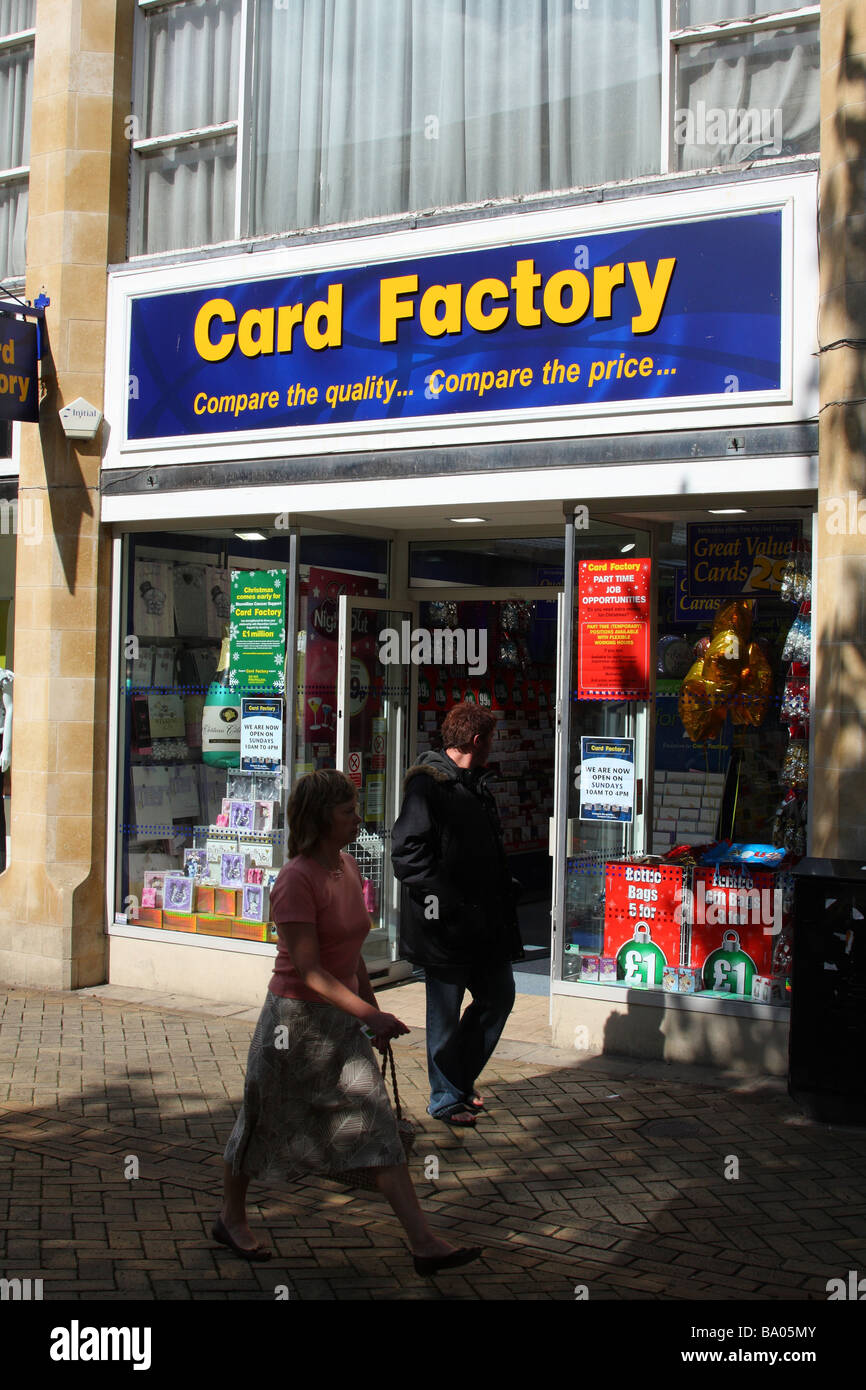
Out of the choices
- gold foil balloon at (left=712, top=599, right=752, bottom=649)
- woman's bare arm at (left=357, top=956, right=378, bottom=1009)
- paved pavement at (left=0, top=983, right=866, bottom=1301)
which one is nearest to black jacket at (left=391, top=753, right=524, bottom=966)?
paved pavement at (left=0, top=983, right=866, bottom=1301)

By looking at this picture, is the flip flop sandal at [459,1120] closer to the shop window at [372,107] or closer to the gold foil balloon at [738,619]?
the gold foil balloon at [738,619]

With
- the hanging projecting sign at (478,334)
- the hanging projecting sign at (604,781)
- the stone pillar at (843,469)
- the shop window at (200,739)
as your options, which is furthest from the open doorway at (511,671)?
the stone pillar at (843,469)

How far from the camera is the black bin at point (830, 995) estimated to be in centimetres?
604

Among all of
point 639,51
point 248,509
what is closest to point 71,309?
point 248,509

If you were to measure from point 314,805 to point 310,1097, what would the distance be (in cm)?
96

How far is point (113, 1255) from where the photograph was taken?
15.6 feet

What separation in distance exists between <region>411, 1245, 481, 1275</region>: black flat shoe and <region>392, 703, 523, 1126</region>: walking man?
172cm

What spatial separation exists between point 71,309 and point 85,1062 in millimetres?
4952

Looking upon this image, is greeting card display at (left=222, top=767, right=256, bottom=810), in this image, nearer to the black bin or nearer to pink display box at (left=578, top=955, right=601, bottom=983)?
pink display box at (left=578, top=955, right=601, bottom=983)

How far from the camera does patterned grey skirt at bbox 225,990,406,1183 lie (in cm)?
449

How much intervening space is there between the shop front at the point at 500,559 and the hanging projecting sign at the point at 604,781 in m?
0.01

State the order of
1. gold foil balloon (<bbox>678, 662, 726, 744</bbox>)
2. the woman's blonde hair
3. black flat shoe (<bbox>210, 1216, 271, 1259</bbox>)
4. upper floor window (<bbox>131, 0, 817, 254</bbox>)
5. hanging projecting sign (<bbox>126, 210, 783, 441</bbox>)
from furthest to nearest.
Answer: gold foil balloon (<bbox>678, 662, 726, 744</bbox>)
upper floor window (<bbox>131, 0, 817, 254</bbox>)
hanging projecting sign (<bbox>126, 210, 783, 441</bbox>)
black flat shoe (<bbox>210, 1216, 271, 1259</bbox>)
the woman's blonde hair
